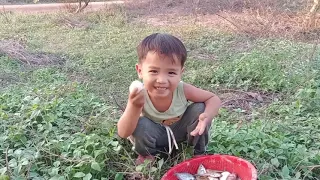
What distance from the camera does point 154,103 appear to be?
8.60 ft

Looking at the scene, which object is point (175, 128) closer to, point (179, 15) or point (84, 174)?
point (84, 174)

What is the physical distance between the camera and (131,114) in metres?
2.41

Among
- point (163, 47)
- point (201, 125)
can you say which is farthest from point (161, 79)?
point (201, 125)

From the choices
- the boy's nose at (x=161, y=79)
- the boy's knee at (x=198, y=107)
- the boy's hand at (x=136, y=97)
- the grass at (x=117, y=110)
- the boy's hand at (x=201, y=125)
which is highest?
the boy's nose at (x=161, y=79)

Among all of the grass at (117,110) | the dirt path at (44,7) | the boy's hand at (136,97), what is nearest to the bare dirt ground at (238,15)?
the grass at (117,110)

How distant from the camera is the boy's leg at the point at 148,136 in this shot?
2.59 meters

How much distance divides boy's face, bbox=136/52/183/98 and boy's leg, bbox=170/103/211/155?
21 cm

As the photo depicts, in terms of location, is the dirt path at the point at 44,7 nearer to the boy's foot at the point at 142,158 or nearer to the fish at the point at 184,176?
the boy's foot at the point at 142,158

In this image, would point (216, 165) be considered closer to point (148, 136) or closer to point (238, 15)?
point (148, 136)

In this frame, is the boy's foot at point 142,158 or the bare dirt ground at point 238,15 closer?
the boy's foot at point 142,158

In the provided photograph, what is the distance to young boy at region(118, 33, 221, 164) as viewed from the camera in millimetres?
2418

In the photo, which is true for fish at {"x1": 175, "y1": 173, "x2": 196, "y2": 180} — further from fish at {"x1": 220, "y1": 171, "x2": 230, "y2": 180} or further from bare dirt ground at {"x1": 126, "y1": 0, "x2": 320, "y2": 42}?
bare dirt ground at {"x1": 126, "y1": 0, "x2": 320, "y2": 42}

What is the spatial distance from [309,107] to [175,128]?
1.55 meters

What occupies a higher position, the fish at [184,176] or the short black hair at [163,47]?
the short black hair at [163,47]
